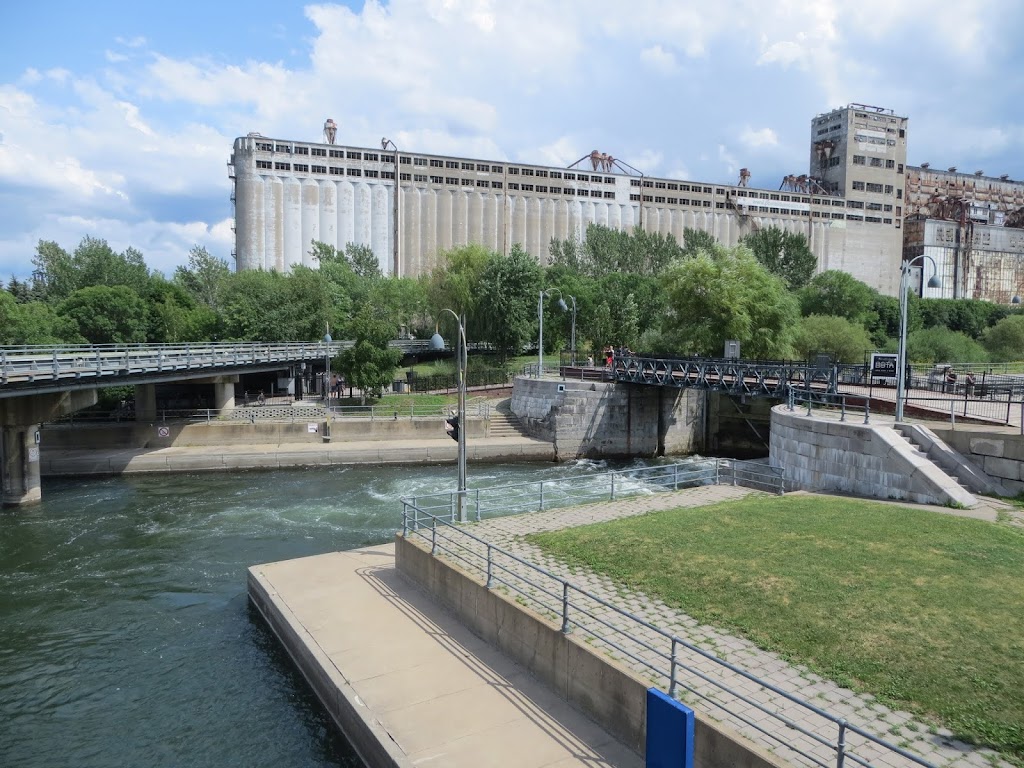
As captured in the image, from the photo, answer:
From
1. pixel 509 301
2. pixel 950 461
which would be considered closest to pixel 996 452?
pixel 950 461

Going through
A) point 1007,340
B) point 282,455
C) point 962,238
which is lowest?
point 282,455

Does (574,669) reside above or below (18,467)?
above

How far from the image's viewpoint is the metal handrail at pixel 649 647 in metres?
6.79

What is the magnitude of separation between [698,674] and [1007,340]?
210 ft

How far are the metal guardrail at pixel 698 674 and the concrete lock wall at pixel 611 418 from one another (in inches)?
1022

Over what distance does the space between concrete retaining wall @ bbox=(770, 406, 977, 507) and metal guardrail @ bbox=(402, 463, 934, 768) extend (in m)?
11.0

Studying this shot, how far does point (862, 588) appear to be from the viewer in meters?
11.0

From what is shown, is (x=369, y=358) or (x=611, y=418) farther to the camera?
(x=369, y=358)

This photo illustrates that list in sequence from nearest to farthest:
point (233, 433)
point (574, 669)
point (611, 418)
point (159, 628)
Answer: point (574, 669)
point (159, 628)
point (233, 433)
point (611, 418)

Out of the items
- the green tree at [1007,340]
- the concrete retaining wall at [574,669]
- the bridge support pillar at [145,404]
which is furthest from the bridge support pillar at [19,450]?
the green tree at [1007,340]

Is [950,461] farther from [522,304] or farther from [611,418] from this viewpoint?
[522,304]

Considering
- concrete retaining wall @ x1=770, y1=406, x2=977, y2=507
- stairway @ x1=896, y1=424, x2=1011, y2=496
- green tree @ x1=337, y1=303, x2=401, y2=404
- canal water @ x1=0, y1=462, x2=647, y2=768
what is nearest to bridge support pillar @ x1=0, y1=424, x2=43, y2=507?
canal water @ x1=0, y1=462, x2=647, y2=768

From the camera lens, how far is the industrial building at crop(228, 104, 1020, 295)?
85.6m

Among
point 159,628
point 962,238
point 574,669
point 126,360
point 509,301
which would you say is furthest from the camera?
point 962,238
